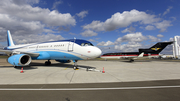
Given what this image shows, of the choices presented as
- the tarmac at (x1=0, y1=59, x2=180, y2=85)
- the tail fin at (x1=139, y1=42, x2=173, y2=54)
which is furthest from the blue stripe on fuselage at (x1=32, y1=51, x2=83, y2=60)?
the tail fin at (x1=139, y1=42, x2=173, y2=54)

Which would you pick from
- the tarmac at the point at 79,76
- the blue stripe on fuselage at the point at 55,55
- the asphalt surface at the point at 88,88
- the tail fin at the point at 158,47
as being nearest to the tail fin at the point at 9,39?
the blue stripe on fuselage at the point at 55,55

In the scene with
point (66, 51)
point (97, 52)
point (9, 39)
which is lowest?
point (97, 52)

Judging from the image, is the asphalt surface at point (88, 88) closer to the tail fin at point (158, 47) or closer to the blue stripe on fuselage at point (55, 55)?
the blue stripe on fuselage at point (55, 55)

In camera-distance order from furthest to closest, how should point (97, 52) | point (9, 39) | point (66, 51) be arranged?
point (9, 39)
point (66, 51)
point (97, 52)

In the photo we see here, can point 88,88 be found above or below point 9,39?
below

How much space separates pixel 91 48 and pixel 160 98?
8013 millimetres

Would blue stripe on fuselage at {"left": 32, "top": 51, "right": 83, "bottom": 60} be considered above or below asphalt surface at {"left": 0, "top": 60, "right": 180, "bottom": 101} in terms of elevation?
above

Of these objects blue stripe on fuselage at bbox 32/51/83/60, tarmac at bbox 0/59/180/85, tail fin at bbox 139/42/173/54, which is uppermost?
tail fin at bbox 139/42/173/54

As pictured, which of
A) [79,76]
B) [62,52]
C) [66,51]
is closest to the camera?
[79,76]

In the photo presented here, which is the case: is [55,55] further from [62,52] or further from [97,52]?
[97,52]

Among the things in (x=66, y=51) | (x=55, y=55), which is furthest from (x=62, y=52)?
(x=55, y=55)

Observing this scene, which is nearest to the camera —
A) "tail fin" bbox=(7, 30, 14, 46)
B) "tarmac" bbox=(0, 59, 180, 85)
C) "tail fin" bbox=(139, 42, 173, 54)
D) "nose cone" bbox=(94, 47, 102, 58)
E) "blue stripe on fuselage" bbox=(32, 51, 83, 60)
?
"tarmac" bbox=(0, 59, 180, 85)

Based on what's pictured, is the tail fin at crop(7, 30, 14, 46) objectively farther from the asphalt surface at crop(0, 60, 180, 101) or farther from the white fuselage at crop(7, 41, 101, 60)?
the asphalt surface at crop(0, 60, 180, 101)

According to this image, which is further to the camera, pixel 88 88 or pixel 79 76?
pixel 79 76
